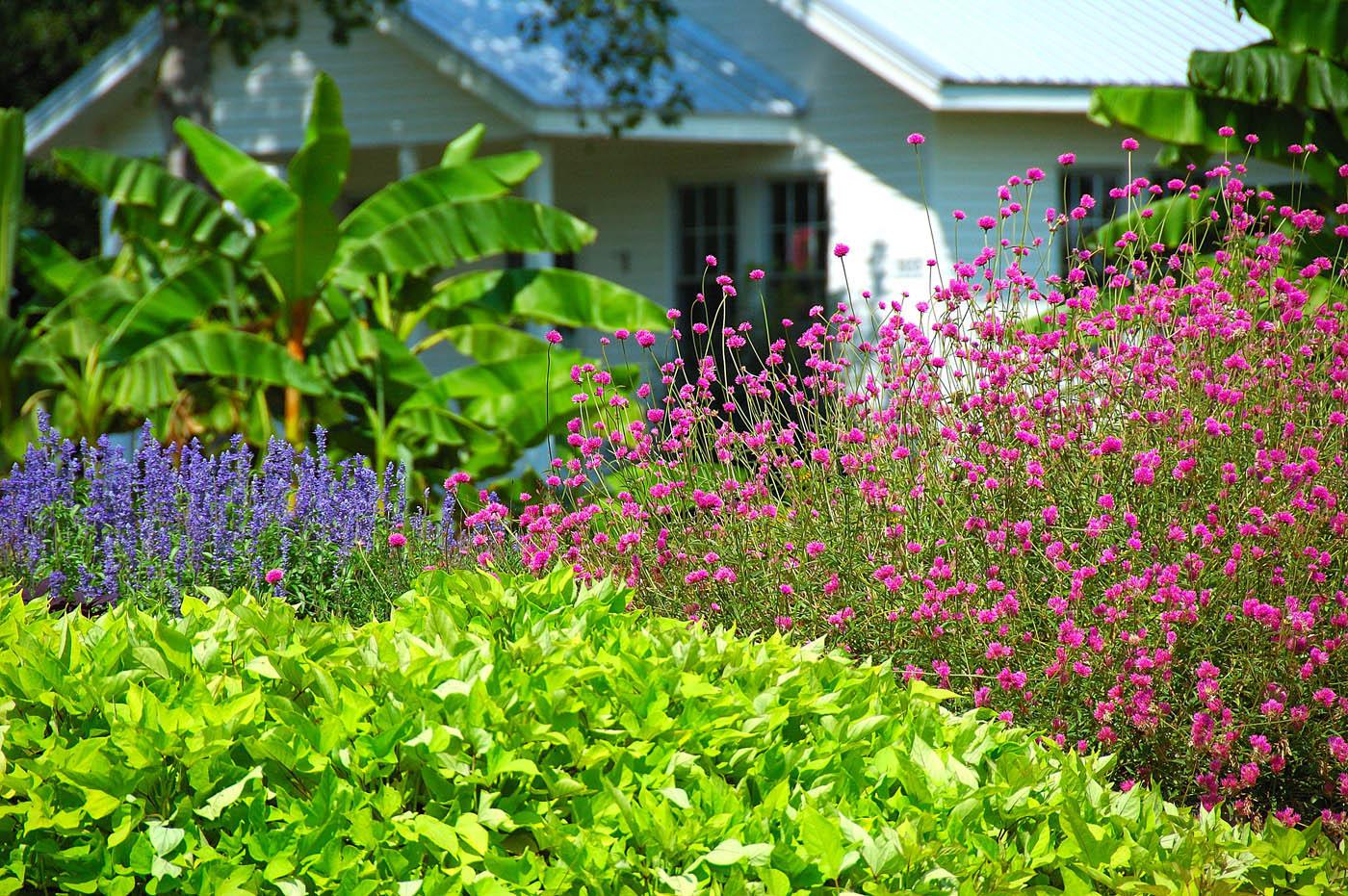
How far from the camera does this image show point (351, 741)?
302cm

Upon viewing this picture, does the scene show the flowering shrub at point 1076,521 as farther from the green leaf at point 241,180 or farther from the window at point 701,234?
the window at point 701,234

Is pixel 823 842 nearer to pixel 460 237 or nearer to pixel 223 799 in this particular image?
pixel 223 799

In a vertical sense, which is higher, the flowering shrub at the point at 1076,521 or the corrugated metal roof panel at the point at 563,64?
the corrugated metal roof panel at the point at 563,64

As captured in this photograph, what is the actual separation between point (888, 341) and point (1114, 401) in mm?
810

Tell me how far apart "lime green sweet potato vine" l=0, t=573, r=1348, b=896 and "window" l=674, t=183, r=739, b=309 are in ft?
41.2

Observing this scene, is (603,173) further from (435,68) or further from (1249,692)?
(1249,692)

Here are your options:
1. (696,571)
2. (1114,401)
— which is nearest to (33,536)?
(696,571)

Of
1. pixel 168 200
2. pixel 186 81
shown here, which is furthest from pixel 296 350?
pixel 186 81

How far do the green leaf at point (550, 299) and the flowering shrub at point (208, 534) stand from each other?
170 inches

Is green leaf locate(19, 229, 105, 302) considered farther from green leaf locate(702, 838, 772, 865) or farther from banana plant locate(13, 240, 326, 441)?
green leaf locate(702, 838, 772, 865)

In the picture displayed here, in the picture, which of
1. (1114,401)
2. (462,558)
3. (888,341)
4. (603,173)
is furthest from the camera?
(603,173)

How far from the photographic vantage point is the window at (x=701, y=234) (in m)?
15.7

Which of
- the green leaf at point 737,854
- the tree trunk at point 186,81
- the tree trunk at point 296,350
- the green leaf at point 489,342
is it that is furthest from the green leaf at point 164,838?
the tree trunk at point 186,81

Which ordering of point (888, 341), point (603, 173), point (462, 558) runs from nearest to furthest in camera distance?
point (888, 341), point (462, 558), point (603, 173)
